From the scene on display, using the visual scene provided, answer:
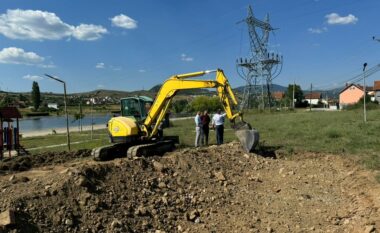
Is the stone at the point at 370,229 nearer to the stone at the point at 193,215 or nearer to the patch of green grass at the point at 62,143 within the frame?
the stone at the point at 193,215

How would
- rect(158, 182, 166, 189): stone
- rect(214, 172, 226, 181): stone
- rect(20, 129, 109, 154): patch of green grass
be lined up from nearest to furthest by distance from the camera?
rect(158, 182, 166, 189): stone < rect(214, 172, 226, 181): stone < rect(20, 129, 109, 154): patch of green grass

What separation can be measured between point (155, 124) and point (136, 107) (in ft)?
5.03

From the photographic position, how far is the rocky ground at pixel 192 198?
8383mm

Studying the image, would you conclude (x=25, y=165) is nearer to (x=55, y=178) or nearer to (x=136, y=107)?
(x=136, y=107)

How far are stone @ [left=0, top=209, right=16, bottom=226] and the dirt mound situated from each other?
23.5 feet

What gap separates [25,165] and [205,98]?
8273cm

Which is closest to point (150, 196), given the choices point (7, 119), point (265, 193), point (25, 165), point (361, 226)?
point (265, 193)

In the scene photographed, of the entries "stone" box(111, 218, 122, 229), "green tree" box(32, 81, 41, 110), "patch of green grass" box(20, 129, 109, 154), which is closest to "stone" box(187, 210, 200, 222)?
"stone" box(111, 218, 122, 229)

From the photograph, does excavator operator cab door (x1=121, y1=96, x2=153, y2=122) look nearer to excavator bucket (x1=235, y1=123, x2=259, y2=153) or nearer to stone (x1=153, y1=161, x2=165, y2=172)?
excavator bucket (x1=235, y1=123, x2=259, y2=153)

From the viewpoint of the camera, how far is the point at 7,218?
23.8 feet

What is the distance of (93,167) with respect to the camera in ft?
35.2

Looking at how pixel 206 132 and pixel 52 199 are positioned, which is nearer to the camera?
pixel 52 199

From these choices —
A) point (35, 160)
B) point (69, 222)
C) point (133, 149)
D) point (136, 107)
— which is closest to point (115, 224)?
point (69, 222)

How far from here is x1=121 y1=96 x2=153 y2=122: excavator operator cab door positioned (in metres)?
18.1
